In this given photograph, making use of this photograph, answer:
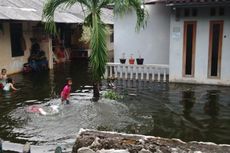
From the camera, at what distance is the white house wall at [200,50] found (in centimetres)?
1181

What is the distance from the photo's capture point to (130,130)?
7.16m

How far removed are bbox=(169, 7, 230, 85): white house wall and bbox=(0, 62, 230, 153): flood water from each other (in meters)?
0.51

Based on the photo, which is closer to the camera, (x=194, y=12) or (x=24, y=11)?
(x=194, y=12)

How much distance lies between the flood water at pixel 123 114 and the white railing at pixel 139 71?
27.7 inches

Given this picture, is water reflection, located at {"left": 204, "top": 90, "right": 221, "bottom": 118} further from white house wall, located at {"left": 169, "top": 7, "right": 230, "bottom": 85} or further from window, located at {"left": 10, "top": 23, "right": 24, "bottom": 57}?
window, located at {"left": 10, "top": 23, "right": 24, "bottom": 57}

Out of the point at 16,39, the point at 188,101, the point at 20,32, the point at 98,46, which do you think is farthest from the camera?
the point at 20,32

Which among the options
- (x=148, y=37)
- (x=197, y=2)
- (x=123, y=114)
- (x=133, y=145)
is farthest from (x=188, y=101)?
(x=133, y=145)

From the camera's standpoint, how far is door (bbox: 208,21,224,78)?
39.0 feet

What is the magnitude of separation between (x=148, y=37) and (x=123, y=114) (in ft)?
21.3

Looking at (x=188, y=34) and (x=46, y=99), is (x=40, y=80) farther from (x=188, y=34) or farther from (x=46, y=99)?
(x=188, y=34)

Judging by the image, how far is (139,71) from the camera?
1357 cm

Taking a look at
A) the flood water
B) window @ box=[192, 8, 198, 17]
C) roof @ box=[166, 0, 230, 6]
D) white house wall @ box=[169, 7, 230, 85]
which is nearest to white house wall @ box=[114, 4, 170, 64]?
white house wall @ box=[169, 7, 230, 85]

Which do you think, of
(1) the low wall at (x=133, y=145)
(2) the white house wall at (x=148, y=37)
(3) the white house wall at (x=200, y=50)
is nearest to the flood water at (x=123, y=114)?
(3) the white house wall at (x=200, y=50)

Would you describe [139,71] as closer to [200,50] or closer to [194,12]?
[200,50]
